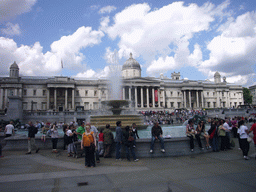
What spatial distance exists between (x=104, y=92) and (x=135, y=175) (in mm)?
64793

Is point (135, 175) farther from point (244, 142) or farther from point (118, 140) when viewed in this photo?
point (244, 142)

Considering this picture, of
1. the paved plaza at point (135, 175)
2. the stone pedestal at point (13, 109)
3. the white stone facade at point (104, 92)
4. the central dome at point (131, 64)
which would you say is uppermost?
the central dome at point (131, 64)

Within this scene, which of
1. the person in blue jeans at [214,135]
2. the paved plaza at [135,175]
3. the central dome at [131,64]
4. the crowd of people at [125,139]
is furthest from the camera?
the central dome at [131,64]

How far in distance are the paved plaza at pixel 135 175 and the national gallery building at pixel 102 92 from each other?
53.0 metres

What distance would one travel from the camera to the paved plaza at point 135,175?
5746 mm

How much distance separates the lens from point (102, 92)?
71.2 metres

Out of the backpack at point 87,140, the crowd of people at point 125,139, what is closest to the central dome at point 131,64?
the crowd of people at point 125,139

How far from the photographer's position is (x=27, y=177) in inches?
269

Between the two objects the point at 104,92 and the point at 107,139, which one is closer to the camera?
the point at 107,139

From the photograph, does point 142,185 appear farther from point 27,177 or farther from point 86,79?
point 86,79

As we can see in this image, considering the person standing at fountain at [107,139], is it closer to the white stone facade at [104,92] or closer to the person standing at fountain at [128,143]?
the person standing at fountain at [128,143]

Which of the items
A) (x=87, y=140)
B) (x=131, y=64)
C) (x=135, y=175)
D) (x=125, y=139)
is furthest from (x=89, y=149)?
(x=131, y=64)

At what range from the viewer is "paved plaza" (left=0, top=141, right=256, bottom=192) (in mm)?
5746

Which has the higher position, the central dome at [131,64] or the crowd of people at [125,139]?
the central dome at [131,64]
